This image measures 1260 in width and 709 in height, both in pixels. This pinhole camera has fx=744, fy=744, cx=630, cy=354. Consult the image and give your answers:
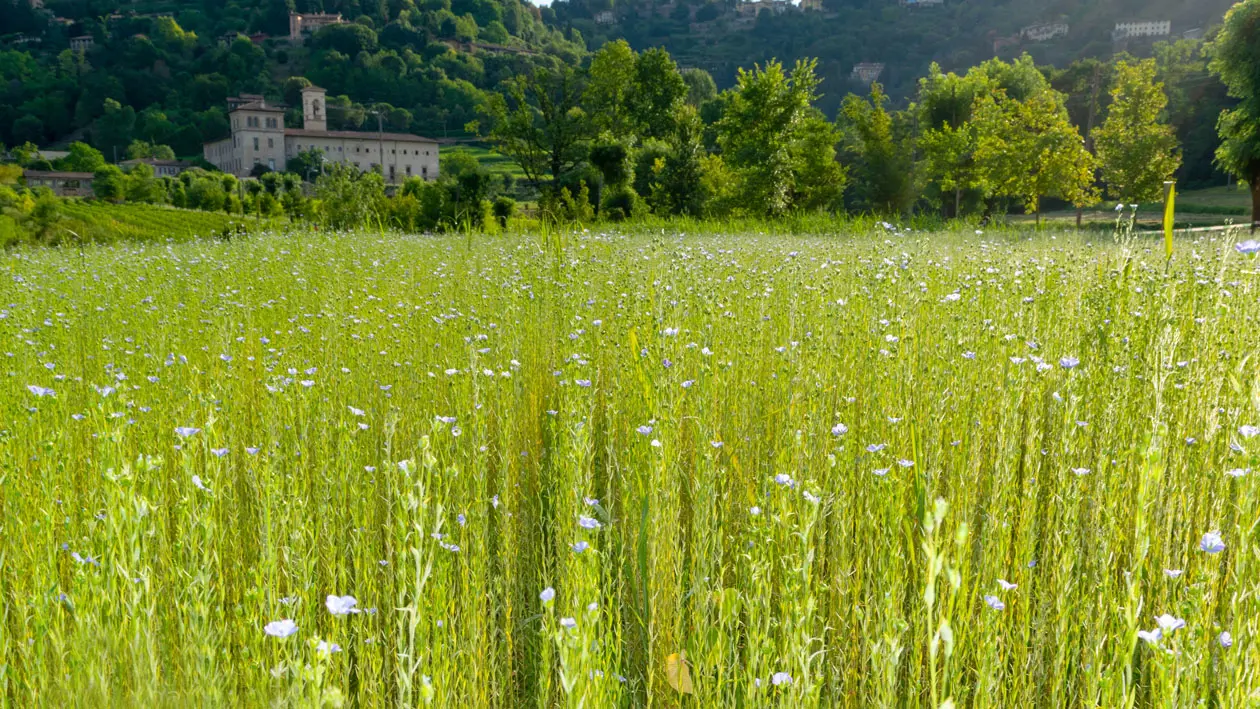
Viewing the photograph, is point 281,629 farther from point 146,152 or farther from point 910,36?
point 910,36

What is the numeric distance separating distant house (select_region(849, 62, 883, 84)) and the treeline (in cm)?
10694

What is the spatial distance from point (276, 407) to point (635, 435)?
5.05 feet

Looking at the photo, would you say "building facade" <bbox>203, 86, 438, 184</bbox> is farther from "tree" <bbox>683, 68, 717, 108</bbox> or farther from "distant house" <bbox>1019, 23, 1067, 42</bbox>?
"distant house" <bbox>1019, 23, 1067, 42</bbox>

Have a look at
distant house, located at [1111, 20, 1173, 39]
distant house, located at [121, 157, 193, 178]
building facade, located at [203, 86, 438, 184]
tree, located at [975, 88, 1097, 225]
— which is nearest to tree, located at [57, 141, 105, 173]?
distant house, located at [121, 157, 193, 178]

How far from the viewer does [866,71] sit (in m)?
166

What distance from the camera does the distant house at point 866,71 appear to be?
541 ft

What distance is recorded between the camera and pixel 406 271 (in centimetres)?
845

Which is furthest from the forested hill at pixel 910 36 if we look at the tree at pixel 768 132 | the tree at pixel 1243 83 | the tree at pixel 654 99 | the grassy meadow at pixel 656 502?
the grassy meadow at pixel 656 502

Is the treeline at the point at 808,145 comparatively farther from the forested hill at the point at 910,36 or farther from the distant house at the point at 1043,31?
the distant house at the point at 1043,31

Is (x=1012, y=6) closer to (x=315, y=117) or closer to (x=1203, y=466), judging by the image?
(x=315, y=117)

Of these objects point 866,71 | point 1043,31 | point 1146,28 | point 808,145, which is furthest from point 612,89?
point 866,71

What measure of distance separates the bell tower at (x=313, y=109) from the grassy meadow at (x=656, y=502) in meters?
130

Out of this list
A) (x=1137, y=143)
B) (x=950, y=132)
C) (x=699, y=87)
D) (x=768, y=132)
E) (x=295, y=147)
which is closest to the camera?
(x=1137, y=143)

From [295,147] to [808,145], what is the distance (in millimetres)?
98857
